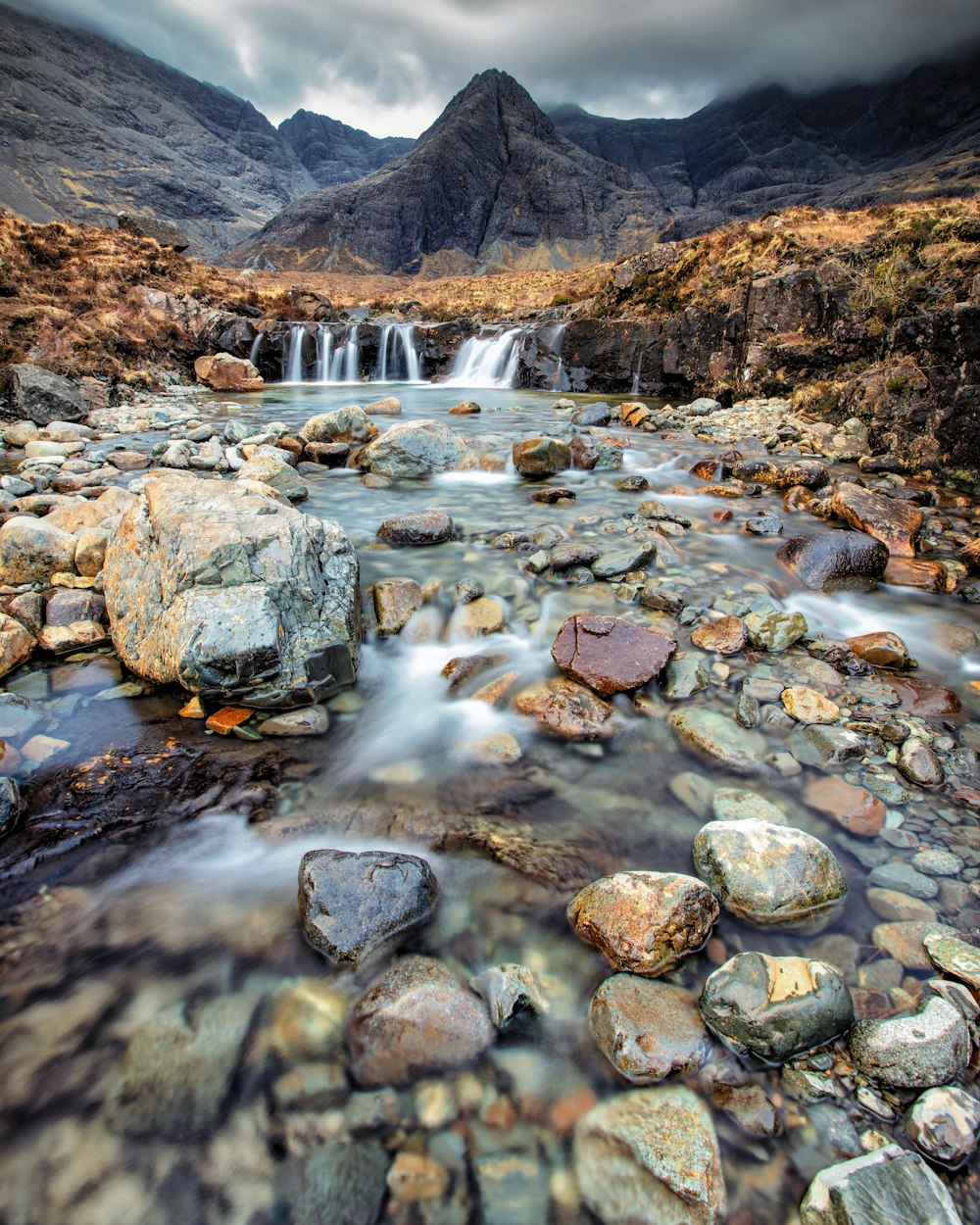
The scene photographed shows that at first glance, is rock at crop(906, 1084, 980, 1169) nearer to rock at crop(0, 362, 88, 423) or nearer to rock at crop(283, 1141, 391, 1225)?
rock at crop(283, 1141, 391, 1225)

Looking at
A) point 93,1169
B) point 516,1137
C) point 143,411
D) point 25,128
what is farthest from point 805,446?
point 25,128

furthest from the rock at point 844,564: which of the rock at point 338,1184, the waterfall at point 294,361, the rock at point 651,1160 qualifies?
the waterfall at point 294,361

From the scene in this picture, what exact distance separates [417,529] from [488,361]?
18336mm

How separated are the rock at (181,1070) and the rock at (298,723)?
1.46 metres

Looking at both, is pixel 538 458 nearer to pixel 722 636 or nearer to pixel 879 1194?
pixel 722 636

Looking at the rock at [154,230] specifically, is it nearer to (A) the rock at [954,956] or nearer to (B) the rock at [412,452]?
(B) the rock at [412,452]

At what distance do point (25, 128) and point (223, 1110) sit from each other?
528 feet

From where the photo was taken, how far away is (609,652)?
3.76m

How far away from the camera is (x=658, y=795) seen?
294 centimetres

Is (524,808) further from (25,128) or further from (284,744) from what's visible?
(25,128)

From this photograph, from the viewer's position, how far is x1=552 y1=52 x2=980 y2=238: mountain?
105m

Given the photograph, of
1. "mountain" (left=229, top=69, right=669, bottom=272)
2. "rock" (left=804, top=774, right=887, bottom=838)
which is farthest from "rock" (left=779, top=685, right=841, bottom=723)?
"mountain" (left=229, top=69, right=669, bottom=272)

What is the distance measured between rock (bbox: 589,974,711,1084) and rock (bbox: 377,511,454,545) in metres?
4.36

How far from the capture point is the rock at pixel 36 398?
33.5ft
